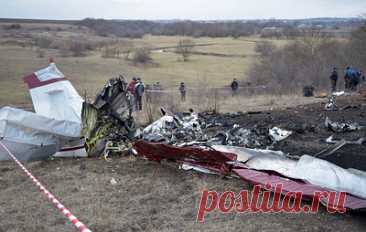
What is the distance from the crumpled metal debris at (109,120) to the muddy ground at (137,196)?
0.41 meters

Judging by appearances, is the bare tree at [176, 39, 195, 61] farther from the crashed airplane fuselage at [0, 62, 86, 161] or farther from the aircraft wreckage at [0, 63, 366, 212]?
the crashed airplane fuselage at [0, 62, 86, 161]

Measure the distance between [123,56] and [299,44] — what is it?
2922 centimetres

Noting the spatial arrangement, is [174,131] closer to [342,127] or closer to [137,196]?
[137,196]

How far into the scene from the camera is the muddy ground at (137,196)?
5176 millimetres

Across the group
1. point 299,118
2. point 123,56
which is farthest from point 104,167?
point 123,56

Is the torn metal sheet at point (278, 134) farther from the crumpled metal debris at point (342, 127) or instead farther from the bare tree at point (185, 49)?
the bare tree at point (185, 49)

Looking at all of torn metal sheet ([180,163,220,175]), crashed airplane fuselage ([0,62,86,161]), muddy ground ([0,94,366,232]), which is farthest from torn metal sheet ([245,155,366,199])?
crashed airplane fuselage ([0,62,86,161])

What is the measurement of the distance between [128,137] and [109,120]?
1.69 feet

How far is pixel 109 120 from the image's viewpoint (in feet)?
29.5

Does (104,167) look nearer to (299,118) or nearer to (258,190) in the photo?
(258,190)

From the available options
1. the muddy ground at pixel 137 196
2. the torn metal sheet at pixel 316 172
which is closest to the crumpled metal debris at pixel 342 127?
the muddy ground at pixel 137 196

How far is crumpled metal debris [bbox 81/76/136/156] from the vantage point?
8664mm

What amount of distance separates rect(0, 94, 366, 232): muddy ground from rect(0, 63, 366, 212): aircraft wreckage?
9.7 inches

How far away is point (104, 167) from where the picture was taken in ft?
25.8
